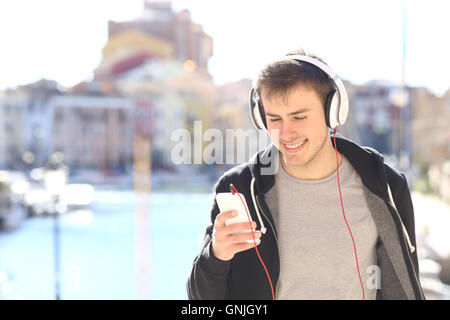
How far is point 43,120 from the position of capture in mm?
23516

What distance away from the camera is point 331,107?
1003 millimetres

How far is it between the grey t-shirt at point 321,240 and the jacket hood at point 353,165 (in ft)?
0.09

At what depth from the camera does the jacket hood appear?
980mm

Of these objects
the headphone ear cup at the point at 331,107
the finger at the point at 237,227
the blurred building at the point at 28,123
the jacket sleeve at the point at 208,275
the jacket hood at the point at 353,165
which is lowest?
the jacket sleeve at the point at 208,275

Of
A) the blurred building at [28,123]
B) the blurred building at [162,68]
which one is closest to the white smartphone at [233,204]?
the blurred building at [162,68]

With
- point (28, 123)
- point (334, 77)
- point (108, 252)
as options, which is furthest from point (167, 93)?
point (334, 77)

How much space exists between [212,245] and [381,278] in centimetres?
38

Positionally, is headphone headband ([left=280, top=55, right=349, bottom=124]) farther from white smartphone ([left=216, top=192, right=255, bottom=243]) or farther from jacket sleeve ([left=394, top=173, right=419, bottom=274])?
white smartphone ([left=216, top=192, right=255, bottom=243])

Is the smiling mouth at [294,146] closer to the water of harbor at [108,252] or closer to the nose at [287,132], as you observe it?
the nose at [287,132]

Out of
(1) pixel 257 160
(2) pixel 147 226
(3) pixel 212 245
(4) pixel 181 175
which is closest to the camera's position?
(3) pixel 212 245

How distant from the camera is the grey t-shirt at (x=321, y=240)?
37.8 inches
